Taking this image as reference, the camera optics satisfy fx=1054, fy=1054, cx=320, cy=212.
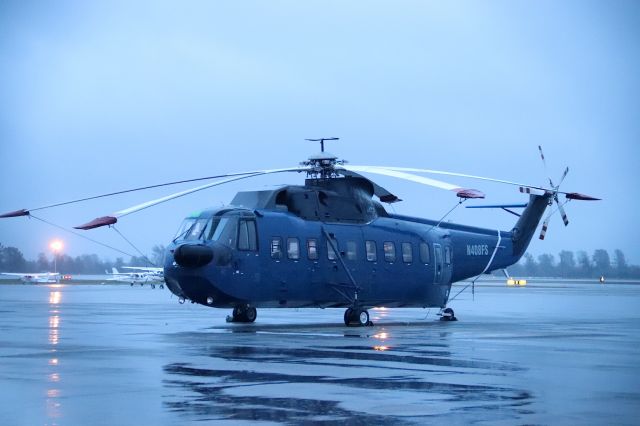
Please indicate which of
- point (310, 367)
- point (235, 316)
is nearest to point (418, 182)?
point (235, 316)

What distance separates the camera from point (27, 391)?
14.9m

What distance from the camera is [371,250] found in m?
34.1

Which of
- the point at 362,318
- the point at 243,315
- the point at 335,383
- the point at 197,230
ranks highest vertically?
the point at 197,230

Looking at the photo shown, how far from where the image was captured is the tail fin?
39.2 metres

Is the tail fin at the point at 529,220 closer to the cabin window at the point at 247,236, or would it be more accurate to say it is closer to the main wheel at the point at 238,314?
the main wheel at the point at 238,314

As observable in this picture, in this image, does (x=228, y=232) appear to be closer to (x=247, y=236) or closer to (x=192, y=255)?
(x=247, y=236)

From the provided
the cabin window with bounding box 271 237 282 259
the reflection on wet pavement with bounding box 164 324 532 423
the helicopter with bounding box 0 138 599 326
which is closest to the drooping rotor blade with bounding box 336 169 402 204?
the helicopter with bounding box 0 138 599 326

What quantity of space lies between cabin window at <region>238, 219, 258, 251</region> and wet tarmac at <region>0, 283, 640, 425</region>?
2.41 meters

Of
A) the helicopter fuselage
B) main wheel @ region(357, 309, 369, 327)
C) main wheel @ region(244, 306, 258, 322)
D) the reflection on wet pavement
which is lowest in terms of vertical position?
the reflection on wet pavement

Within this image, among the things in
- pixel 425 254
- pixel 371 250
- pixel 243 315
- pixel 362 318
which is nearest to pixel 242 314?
pixel 243 315

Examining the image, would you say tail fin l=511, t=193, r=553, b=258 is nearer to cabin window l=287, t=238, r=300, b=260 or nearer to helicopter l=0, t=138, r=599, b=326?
helicopter l=0, t=138, r=599, b=326

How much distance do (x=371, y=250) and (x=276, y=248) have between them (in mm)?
3904

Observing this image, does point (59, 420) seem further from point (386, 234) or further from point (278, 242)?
point (386, 234)

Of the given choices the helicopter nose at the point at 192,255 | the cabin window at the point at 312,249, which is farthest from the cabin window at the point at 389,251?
the helicopter nose at the point at 192,255
